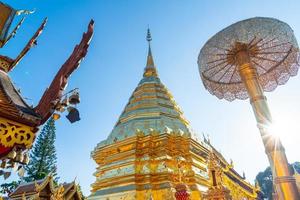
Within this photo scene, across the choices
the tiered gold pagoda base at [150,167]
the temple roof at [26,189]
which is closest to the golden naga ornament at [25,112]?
the tiered gold pagoda base at [150,167]

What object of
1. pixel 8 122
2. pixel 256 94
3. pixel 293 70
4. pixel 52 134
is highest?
pixel 52 134

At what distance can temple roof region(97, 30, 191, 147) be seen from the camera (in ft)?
41.8

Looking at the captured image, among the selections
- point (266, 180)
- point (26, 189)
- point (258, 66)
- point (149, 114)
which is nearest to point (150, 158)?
point (149, 114)

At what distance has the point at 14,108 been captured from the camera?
3.12m

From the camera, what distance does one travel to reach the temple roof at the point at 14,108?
302 centimetres

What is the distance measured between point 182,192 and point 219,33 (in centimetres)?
446

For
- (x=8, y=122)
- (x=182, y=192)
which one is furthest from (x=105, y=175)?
(x=8, y=122)

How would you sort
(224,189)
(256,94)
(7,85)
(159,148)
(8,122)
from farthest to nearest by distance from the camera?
(159,148) < (224,189) < (256,94) < (7,85) < (8,122)

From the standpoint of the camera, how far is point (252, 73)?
18.7ft

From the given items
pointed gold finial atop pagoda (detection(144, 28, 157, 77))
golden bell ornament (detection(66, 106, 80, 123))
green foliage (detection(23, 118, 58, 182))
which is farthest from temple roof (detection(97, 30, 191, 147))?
green foliage (detection(23, 118, 58, 182))

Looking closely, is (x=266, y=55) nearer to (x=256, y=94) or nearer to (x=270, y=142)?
(x=256, y=94)

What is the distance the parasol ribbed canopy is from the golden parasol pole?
29.3 inches

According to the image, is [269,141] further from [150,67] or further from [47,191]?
[150,67]

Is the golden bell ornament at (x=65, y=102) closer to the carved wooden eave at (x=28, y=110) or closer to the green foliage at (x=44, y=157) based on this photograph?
the carved wooden eave at (x=28, y=110)
